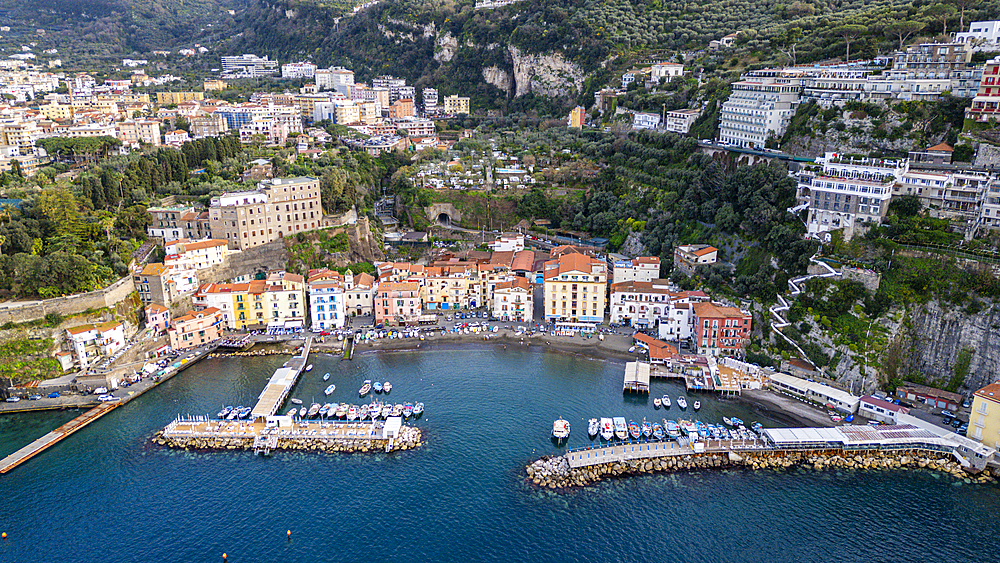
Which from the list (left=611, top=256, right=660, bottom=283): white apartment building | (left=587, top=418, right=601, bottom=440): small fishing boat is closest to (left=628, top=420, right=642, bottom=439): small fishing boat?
(left=587, top=418, right=601, bottom=440): small fishing boat

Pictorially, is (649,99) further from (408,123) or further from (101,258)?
(101,258)

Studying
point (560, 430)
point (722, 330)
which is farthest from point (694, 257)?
point (560, 430)

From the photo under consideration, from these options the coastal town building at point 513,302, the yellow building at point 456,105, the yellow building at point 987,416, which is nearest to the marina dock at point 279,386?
the coastal town building at point 513,302

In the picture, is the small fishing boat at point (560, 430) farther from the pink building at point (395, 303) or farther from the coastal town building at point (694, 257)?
the coastal town building at point (694, 257)

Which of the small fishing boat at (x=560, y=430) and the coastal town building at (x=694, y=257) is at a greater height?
the coastal town building at (x=694, y=257)

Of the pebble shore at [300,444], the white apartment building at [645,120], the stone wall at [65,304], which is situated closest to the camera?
the pebble shore at [300,444]

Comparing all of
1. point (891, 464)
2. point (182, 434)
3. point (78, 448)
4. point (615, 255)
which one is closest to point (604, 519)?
point (891, 464)

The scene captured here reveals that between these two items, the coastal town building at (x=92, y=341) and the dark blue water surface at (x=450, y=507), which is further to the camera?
the coastal town building at (x=92, y=341)

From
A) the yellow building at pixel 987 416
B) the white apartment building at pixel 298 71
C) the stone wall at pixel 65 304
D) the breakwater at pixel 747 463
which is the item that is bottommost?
the breakwater at pixel 747 463
